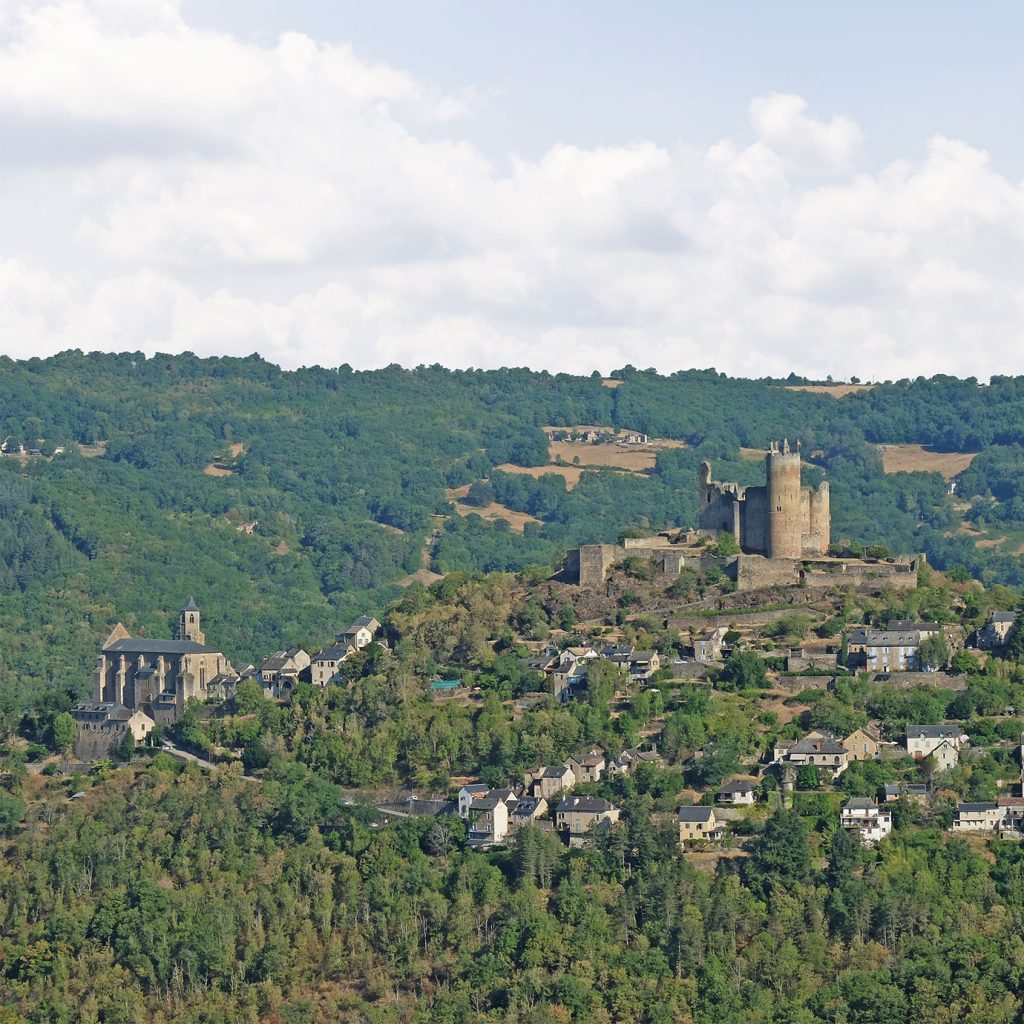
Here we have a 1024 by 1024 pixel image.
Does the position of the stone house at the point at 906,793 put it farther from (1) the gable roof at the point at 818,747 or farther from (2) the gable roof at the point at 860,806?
(1) the gable roof at the point at 818,747

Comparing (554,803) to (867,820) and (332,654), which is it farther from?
(332,654)

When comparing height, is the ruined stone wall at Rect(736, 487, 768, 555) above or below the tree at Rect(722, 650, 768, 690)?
above

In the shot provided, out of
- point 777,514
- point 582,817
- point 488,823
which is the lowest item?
point 488,823

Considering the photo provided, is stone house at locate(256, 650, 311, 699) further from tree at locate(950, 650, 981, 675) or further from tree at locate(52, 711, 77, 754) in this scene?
tree at locate(950, 650, 981, 675)

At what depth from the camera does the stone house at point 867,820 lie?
86625 millimetres

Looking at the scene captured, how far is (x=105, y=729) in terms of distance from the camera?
104 metres

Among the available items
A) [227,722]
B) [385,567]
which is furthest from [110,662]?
[385,567]

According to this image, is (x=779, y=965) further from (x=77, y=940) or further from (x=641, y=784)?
(x=77, y=940)

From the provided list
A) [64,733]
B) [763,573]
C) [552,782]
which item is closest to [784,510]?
[763,573]

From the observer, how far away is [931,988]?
78.7 m

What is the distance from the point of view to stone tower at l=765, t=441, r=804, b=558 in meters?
107

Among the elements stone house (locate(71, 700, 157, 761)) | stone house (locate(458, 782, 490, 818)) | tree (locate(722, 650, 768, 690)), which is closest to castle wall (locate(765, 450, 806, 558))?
tree (locate(722, 650, 768, 690))

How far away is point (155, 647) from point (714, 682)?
2434cm

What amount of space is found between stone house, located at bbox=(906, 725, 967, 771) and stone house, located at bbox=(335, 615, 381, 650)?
2502cm
